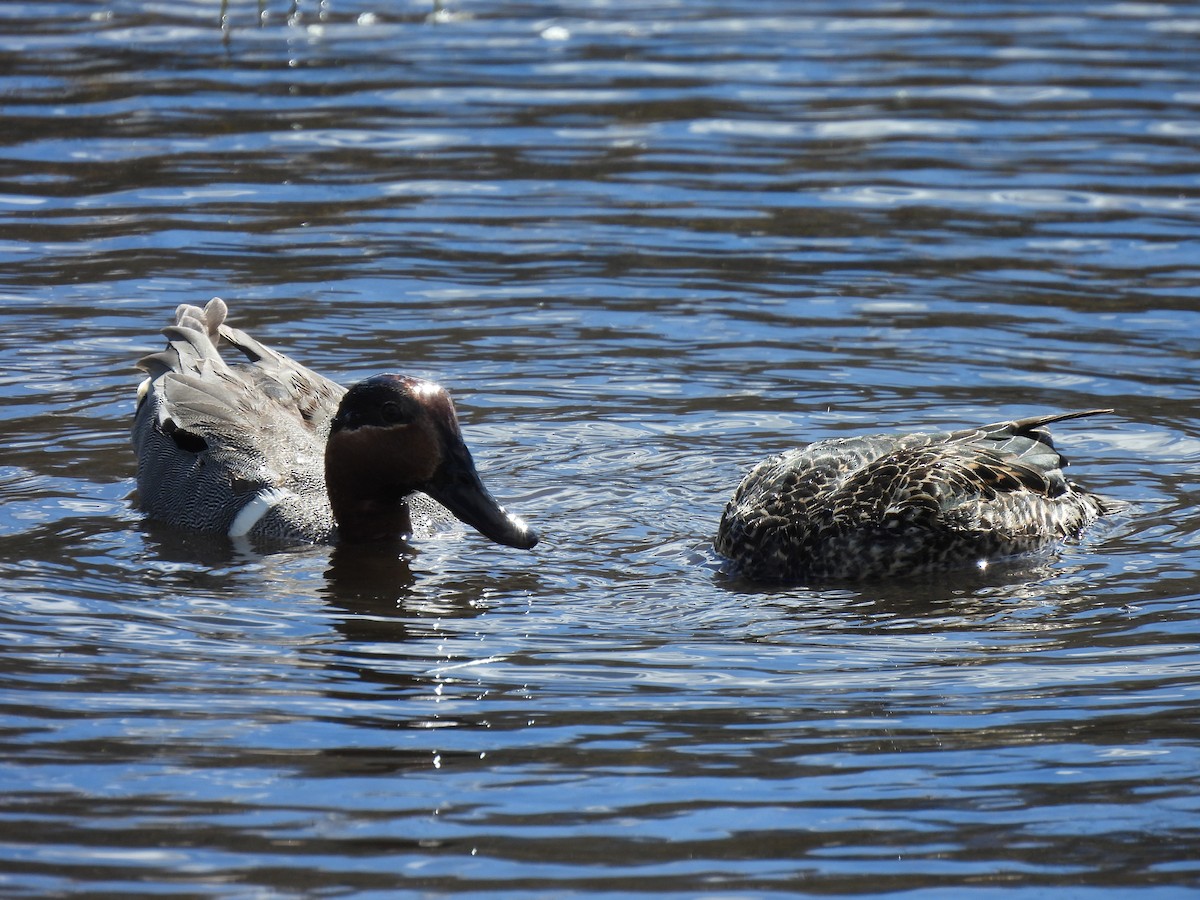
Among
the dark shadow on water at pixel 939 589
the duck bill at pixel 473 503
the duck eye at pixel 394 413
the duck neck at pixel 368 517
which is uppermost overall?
the duck eye at pixel 394 413

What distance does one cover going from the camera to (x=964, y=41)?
64.7 ft

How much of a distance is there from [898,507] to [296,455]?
298 cm

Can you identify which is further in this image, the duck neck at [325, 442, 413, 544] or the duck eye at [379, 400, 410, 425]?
the duck neck at [325, 442, 413, 544]

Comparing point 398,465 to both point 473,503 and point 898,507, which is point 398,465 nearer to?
point 473,503

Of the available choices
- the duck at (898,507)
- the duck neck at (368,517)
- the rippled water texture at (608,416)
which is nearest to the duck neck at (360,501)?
the duck neck at (368,517)

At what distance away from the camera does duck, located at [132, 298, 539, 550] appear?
902cm

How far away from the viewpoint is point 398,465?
9.22 meters

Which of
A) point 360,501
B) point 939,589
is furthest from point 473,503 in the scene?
point 939,589

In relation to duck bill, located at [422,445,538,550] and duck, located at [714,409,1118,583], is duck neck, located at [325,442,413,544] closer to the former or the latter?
duck bill, located at [422,445,538,550]

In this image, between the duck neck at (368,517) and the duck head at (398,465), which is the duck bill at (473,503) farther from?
the duck neck at (368,517)

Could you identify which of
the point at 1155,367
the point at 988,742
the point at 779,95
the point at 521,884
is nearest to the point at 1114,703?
the point at 988,742

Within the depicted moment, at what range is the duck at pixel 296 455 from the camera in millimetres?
9023

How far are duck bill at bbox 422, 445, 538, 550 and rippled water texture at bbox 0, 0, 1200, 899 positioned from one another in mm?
216

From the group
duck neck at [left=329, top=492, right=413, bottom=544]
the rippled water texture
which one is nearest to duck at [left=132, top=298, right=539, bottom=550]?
duck neck at [left=329, top=492, right=413, bottom=544]
